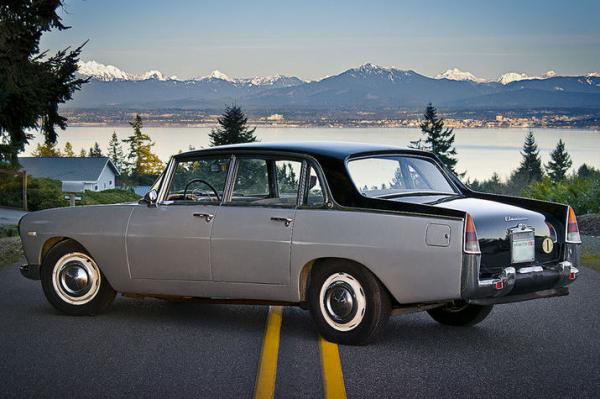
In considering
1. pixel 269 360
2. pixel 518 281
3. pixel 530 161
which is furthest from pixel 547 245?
pixel 530 161

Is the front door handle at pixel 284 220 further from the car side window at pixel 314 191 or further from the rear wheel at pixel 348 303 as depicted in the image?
the rear wheel at pixel 348 303

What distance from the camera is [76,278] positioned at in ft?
27.7

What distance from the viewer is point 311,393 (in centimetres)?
545

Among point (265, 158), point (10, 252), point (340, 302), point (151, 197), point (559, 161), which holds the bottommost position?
point (559, 161)

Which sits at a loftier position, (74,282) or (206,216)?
(206,216)

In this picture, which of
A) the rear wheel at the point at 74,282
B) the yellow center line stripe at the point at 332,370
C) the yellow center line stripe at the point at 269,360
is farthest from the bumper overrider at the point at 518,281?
the rear wheel at the point at 74,282

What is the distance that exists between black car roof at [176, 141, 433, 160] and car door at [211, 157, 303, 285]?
0.11 metres

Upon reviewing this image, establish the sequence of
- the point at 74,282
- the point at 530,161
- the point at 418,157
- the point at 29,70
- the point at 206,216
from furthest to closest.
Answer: the point at 530,161, the point at 29,70, the point at 74,282, the point at 418,157, the point at 206,216

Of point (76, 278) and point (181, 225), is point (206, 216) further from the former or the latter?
point (76, 278)

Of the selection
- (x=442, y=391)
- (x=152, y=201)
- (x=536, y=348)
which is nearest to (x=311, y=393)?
(x=442, y=391)

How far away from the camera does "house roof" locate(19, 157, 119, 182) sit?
107 m

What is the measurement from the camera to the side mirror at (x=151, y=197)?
806 cm

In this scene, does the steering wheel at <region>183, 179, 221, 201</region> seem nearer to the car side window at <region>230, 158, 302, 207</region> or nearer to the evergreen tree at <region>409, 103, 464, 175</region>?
the car side window at <region>230, 158, 302, 207</region>

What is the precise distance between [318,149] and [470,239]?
1.64m
